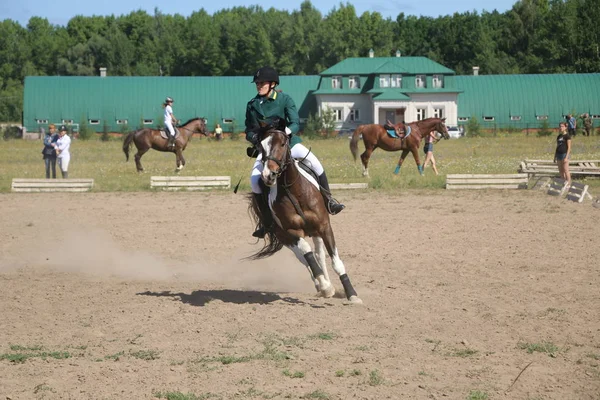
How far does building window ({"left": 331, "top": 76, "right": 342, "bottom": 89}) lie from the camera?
250 ft

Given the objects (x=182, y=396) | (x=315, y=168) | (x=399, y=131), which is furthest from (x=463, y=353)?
(x=399, y=131)

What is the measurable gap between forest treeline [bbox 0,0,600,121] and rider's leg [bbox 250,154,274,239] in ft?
278

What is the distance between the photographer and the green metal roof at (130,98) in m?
71.1

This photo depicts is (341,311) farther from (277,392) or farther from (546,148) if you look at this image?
(546,148)

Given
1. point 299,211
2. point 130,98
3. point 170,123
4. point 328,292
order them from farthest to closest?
1. point 130,98
2. point 170,123
3. point 328,292
4. point 299,211

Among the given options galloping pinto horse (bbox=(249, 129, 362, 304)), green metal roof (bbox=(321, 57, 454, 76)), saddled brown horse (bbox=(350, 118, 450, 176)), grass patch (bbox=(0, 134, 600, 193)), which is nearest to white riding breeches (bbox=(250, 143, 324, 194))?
galloping pinto horse (bbox=(249, 129, 362, 304))

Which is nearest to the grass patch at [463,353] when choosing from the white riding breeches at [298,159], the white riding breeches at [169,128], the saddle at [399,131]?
the white riding breeches at [298,159]

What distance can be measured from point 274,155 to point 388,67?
66.8 metres

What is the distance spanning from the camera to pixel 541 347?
795 cm

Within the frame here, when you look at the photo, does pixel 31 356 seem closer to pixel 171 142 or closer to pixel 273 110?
A: pixel 273 110

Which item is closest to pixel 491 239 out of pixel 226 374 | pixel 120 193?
pixel 226 374

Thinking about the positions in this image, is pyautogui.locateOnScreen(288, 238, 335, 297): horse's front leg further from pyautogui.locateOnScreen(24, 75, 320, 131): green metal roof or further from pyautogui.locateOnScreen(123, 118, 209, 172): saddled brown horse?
pyautogui.locateOnScreen(24, 75, 320, 131): green metal roof

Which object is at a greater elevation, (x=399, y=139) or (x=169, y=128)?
(x=169, y=128)

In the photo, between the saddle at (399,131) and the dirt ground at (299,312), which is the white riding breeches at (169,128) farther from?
the dirt ground at (299,312)
